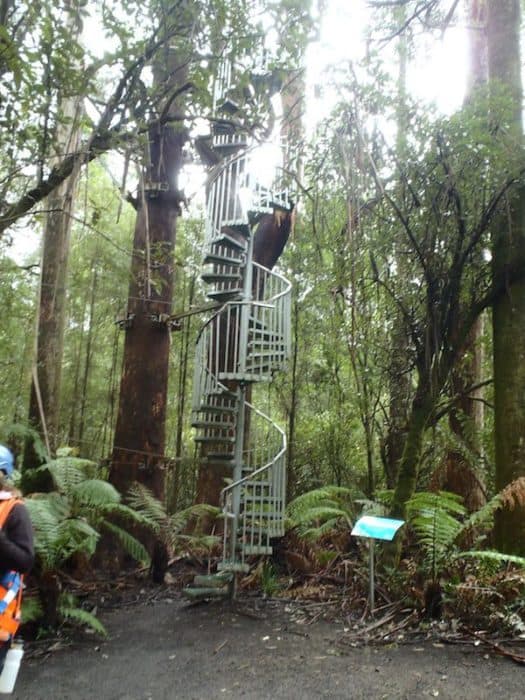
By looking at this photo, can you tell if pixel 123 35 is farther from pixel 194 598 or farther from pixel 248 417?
pixel 248 417

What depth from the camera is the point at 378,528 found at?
484 centimetres

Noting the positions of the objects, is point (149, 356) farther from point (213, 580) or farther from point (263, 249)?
point (213, 580)

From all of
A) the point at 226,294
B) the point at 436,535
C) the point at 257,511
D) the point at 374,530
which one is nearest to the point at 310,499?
the point at 257,511

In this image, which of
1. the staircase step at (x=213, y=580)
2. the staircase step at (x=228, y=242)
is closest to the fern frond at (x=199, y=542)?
the staircase step at (x=213, y=580)

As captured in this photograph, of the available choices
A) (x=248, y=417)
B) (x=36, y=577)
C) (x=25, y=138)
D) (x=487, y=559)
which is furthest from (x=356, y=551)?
(x=25, y=138)

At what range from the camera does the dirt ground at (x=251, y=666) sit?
12.0ft

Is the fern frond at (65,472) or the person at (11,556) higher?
the fern frond at (65,472)

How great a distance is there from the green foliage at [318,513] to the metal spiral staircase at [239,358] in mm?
336

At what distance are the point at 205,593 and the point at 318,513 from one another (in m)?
1.44

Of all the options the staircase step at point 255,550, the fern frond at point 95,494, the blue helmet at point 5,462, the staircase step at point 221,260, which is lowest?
the staircase step at point 255,550

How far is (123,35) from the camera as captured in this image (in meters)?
3.50

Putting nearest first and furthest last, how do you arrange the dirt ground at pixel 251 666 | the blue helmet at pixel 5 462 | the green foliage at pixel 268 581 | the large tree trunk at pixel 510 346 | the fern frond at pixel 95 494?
the blue helmet at pixel 5 462 → the dirt ground at pixel 251 666 → the fern frond at pixel 95 494 → the large tree trunk at pixel 510 346 → the green foliage at pixel 268 581

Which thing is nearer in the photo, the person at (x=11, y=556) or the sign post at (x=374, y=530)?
the person at (x=11, y=556)

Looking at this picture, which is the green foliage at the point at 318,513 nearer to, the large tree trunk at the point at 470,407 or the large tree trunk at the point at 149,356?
the large tree trunk at the point at 470,407
